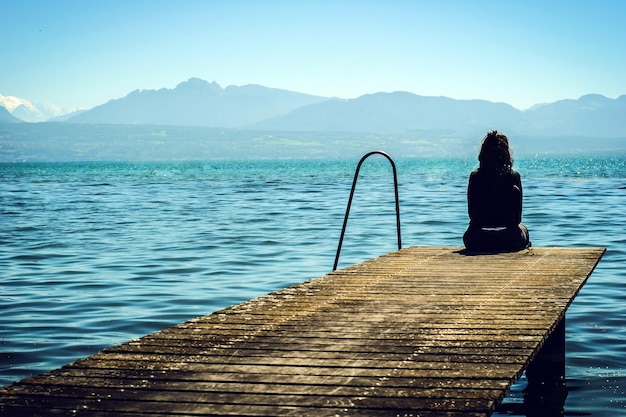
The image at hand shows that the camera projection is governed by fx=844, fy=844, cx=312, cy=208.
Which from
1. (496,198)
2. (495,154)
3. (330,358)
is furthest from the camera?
(496,198)

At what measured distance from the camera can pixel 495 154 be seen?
10.9m

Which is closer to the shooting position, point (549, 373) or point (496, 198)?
point (549, 373)

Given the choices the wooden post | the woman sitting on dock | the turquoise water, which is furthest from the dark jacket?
the wooden post

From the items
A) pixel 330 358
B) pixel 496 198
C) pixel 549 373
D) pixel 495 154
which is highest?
pixel 495 154

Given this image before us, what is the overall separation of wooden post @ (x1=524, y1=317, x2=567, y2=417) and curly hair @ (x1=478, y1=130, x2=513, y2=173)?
2.59m

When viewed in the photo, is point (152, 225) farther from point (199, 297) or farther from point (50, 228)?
point (199, 297)

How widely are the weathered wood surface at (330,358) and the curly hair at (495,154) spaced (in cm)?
249

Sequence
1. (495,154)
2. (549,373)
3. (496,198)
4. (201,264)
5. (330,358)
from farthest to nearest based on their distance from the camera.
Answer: (201,264) < (496,198) < (495,154) < (549,373) < (330,358)

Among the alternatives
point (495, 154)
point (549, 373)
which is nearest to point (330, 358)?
point (549, 373)

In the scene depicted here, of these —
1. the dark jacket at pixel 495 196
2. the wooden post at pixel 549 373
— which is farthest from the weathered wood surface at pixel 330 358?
the dark jacket at pixel 495 196

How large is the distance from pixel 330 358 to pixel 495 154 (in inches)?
237

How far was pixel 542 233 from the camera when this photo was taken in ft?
77.5

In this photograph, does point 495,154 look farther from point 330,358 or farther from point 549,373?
point 330,358

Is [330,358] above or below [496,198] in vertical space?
below
